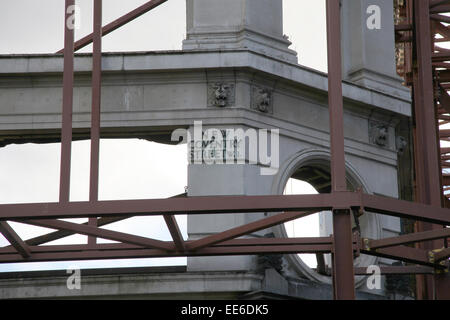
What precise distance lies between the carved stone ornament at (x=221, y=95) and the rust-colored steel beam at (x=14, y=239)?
20.5 ft

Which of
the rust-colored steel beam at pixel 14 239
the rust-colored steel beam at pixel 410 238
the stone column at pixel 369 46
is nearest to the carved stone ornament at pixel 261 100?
the stone column at pixel 369 46

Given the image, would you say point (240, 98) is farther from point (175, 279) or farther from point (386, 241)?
point (386, 241)

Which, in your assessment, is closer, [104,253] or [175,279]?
[104,253]

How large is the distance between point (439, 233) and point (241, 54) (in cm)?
728

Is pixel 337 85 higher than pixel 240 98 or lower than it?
lower

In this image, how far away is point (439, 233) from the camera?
20.0m

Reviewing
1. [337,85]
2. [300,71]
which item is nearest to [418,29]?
[300,71]

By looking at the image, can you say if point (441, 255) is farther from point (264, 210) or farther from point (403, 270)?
point (264, 210)

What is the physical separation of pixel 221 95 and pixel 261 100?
38.8 inches

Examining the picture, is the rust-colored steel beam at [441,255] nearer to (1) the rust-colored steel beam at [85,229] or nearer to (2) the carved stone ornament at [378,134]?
(1) the rust-colored steel beam at [85,229]

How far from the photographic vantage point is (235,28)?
26.0 m

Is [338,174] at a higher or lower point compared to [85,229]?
higher

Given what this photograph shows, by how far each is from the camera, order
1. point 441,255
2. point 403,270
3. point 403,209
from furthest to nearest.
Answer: point 403,270, point 441,255, point 403,209

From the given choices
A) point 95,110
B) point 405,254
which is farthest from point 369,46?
point 95,110
